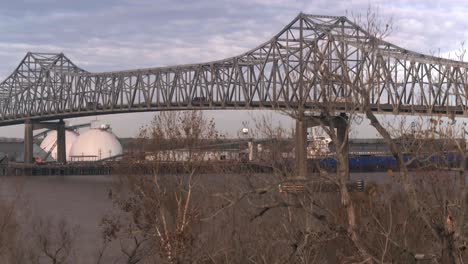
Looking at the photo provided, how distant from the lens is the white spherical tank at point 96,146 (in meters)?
82.2

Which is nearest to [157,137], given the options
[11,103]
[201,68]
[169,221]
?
[169,221]

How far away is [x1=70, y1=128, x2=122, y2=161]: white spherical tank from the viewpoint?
82250 mm

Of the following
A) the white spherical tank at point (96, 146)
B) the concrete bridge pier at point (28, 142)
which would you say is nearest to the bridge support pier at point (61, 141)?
the concrete bridge pier at point (28, 142)

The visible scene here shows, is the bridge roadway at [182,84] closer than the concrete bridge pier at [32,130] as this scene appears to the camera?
Yes

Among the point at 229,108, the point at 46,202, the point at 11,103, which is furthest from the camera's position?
the point at 11,103

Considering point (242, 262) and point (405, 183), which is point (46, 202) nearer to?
point (242, 262)

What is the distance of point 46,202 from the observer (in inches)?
1388

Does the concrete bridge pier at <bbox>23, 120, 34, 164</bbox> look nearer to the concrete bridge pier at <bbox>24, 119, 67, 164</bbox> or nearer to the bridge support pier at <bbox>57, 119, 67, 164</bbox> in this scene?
the concrete bridge pier at <bbox>24, 119, 67, 164</bbox>

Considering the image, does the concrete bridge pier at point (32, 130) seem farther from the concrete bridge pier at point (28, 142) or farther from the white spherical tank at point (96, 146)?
the white spherical tank at point (96, 146)

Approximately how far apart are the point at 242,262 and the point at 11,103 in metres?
80.5

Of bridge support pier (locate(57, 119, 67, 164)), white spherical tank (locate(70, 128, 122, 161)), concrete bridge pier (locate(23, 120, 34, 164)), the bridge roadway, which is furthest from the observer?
white spherical tank (locate(70, 128, 122, 161))

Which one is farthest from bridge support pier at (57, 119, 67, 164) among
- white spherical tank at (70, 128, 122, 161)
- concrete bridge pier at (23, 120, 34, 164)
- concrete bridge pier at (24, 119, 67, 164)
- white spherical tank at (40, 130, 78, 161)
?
white spherical tank at (40, 130, 78, 161)

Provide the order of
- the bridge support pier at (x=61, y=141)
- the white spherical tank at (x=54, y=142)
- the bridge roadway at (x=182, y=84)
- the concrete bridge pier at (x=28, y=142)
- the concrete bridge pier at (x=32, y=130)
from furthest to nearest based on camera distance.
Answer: the white spherical tank at (x=54, y=142), the bridge support pier at (x=61, y=141), the concrete bridge pier at (x=32, y=130), the concrete bridge pier at (x=28, y=142), the bridge roadway at (x=182, y=84)

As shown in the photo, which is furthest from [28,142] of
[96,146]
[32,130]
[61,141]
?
[96,146]
